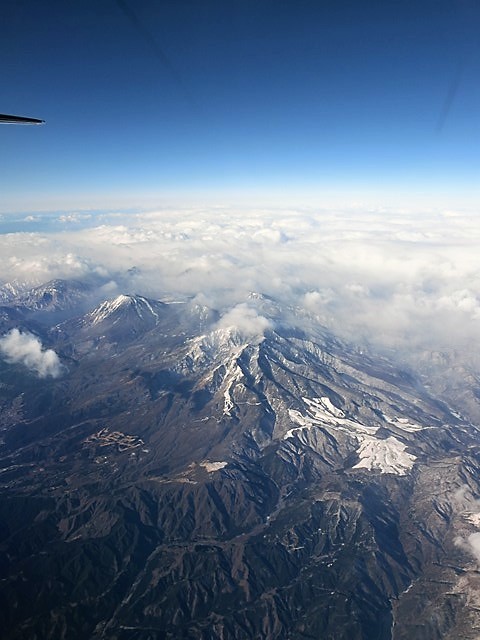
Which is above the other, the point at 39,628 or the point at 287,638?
the point at 39,628

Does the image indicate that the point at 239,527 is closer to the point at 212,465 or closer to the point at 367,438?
the point at 212,465

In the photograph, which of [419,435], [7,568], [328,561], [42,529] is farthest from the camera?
[419,435]

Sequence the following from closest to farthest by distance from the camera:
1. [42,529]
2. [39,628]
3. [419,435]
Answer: [39,628] < [42,529] < [419,435]

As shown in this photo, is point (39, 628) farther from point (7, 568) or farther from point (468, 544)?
point (468, 544)

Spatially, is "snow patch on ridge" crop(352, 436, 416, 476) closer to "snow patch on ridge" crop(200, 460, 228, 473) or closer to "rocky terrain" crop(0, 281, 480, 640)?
"rocky terrain" crop(0, 281, 480, 640)

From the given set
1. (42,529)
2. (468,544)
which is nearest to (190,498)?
(42,529)

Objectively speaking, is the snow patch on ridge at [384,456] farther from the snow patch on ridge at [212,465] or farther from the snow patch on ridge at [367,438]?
the snow patch on ridge at [212,465]

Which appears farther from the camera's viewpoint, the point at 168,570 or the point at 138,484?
the point at 138,484

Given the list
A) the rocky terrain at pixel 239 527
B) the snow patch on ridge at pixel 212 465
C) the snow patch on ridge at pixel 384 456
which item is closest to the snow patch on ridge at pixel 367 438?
the snow patch on ridge at pixel 384 456
